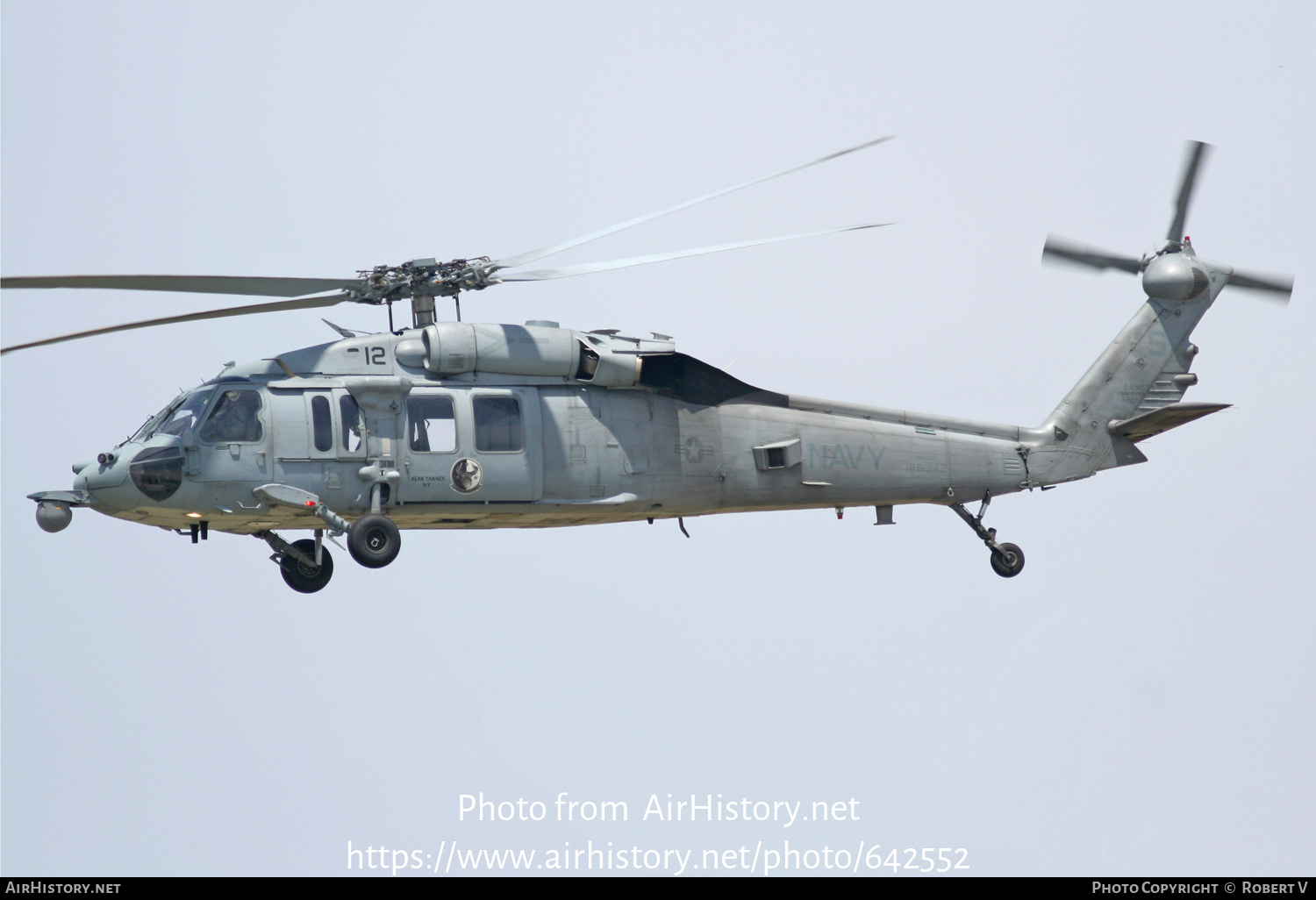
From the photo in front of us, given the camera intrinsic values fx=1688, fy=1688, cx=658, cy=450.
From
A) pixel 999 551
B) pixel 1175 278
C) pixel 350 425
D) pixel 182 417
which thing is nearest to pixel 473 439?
pixel 350 425

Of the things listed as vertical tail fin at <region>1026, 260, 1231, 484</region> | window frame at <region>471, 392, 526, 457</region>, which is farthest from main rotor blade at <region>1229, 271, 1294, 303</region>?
window frame at <region>471, 392, 526, 457</region>

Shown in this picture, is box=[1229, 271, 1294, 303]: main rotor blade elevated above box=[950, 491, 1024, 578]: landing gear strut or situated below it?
above

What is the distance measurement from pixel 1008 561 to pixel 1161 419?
260cm

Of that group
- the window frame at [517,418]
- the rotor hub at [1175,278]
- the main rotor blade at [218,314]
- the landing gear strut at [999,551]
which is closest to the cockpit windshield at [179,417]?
the main rotor blade at [218,314]

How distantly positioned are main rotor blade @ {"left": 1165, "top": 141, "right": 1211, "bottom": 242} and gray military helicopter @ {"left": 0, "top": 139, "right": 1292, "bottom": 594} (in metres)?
2.86

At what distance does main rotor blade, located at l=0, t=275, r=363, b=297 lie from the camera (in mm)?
15508

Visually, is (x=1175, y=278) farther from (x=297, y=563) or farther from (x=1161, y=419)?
(x=297, y=563)

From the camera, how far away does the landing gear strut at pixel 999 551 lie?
21156mm

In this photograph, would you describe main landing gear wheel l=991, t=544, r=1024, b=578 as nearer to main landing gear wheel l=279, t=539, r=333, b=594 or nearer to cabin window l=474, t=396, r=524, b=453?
cabin window l=474, t=396, r=524, b=453

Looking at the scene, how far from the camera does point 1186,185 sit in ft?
71.1

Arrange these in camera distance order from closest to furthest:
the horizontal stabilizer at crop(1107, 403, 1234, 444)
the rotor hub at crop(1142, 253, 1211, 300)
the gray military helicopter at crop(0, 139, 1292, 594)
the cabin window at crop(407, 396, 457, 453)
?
the gray military helicopter at crop(0, 139, 1292, 594)
the cabin window at crop(407, 396, 457, 453)
the horizontal stabilizer at crop(1107, 403, 1234, 444)
the rotor hub at crop(1142, 253, 1211, 300)

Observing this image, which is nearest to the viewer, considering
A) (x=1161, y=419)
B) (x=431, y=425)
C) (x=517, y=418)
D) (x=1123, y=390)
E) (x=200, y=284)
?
(x=200, y=284)

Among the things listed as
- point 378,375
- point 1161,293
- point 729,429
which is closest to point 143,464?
point 378,375

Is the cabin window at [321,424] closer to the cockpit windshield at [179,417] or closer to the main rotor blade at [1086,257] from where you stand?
the cockpit windshield at [179,417]
